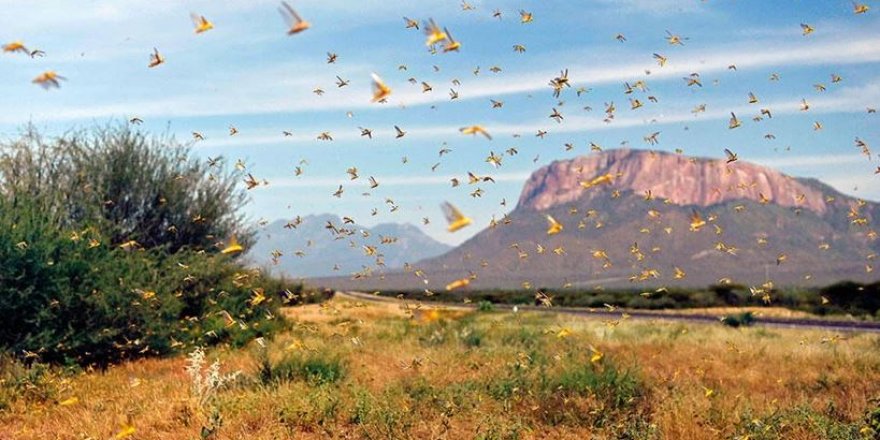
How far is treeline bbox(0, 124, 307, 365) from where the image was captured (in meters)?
23.5

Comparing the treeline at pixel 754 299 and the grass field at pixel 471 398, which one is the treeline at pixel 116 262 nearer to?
the grass field at pixel 471 398

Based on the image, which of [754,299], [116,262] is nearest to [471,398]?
[116,262]

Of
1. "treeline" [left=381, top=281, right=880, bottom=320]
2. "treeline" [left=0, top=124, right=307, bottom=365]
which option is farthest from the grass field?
"treeline" [left=381, top=281, right=880, bottom=320]

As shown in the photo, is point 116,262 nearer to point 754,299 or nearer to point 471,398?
point 471,398

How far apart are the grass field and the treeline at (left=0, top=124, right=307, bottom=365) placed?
2.06 meters

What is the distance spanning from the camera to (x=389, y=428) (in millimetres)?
13539

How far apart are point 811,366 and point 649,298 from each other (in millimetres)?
64387

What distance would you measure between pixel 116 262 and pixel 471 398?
1527cm

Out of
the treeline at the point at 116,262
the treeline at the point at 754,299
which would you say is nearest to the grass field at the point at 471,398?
the treeline at the point at 116,262

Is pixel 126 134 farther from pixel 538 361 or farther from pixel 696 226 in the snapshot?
pixel 696 226

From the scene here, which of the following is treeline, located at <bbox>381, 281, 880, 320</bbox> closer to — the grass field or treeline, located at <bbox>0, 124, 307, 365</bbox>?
treeline, located at <bbox>0, 124, 307, 365</bbox>

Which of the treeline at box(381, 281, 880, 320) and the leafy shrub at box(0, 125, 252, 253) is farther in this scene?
the treeline at box(381, 281, 880, 320)

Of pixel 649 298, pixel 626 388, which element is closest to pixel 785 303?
pixel 649 298

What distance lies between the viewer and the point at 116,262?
1053 inches
